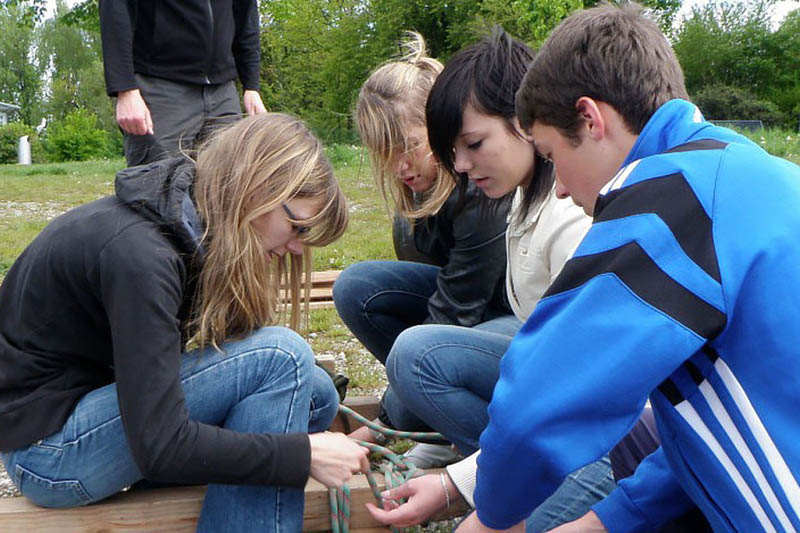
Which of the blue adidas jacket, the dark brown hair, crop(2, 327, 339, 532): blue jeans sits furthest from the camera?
the dark brown hair

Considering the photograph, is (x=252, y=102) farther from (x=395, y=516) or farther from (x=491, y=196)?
(x=395, y=516)

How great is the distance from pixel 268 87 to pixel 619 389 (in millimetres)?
37540

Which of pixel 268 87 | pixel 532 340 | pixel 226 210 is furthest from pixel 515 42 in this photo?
pixel 268 87

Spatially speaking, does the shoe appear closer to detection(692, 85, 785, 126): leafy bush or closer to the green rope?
the green rope

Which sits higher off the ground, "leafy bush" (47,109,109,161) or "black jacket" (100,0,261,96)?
"black jacket" (100,0,261,96)

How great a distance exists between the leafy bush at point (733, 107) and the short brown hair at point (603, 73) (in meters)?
37.0

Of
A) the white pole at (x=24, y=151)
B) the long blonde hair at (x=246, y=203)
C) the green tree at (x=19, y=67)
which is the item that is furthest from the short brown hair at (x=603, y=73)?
the green tree at (x=19, y=67)

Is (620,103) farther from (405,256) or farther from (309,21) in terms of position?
(309,21)

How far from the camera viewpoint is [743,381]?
129 cm

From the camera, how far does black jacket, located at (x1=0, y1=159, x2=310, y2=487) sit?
189 centimetres

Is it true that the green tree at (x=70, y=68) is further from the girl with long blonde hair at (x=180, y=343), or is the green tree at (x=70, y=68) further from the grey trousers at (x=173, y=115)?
the girl with long blonde hair at (x=180, y=343)

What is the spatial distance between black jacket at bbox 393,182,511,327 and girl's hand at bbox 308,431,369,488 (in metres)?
0.78

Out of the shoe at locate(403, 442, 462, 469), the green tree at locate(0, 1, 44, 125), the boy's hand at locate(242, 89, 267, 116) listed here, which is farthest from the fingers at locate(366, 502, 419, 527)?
the green tree at locate(0, 1, 44, 125)

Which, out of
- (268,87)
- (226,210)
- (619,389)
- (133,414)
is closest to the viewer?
(619,389)
